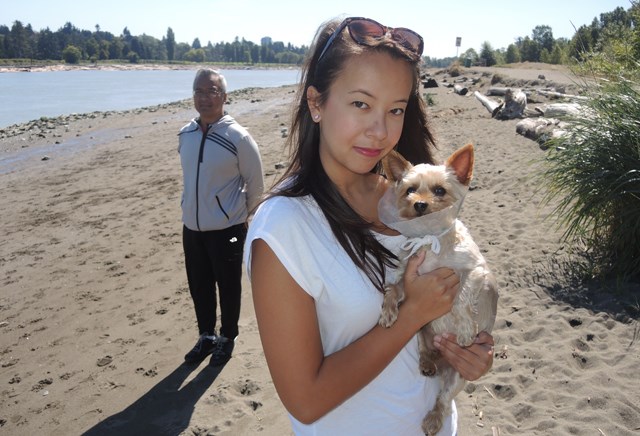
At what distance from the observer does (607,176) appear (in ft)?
20.8

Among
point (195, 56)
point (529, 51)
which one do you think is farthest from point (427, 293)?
point (195, 56)

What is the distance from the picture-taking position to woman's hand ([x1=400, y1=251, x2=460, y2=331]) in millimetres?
1826

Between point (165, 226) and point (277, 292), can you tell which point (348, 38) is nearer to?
point (277, 292)

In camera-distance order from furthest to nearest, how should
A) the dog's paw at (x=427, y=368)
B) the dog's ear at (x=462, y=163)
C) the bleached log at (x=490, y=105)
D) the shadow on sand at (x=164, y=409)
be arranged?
the bleached log at (x=490, y=105)
the shadow on sand at (x=164, y=409)
the dog's ear at (x=462, y=163)
the dog's paw at (x=427, y=368)

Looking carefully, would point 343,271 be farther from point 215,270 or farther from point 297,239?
point 215,270

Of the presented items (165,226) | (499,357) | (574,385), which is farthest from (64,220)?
(574,385)

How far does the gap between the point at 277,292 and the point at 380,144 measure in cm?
74

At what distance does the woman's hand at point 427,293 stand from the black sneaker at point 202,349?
4.50 meters

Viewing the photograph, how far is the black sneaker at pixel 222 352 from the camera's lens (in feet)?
19.0

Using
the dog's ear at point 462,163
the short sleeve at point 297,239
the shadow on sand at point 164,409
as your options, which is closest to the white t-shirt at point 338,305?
the short sleeve at point 297,239

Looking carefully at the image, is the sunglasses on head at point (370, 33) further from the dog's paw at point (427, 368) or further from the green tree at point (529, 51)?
the green tree at point (529, 51)

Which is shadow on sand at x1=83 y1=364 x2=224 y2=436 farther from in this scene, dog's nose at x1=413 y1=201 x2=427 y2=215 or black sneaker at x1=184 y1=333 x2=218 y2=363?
dog's nose at x1=413 y1=201 x2=427 y2=215

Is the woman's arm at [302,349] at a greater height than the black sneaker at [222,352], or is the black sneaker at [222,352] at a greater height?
the woman's arm at [302,349]

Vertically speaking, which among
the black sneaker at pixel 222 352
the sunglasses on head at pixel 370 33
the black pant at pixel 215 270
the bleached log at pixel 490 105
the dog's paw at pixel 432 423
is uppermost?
the sunglasses on head at pixel 370 33
